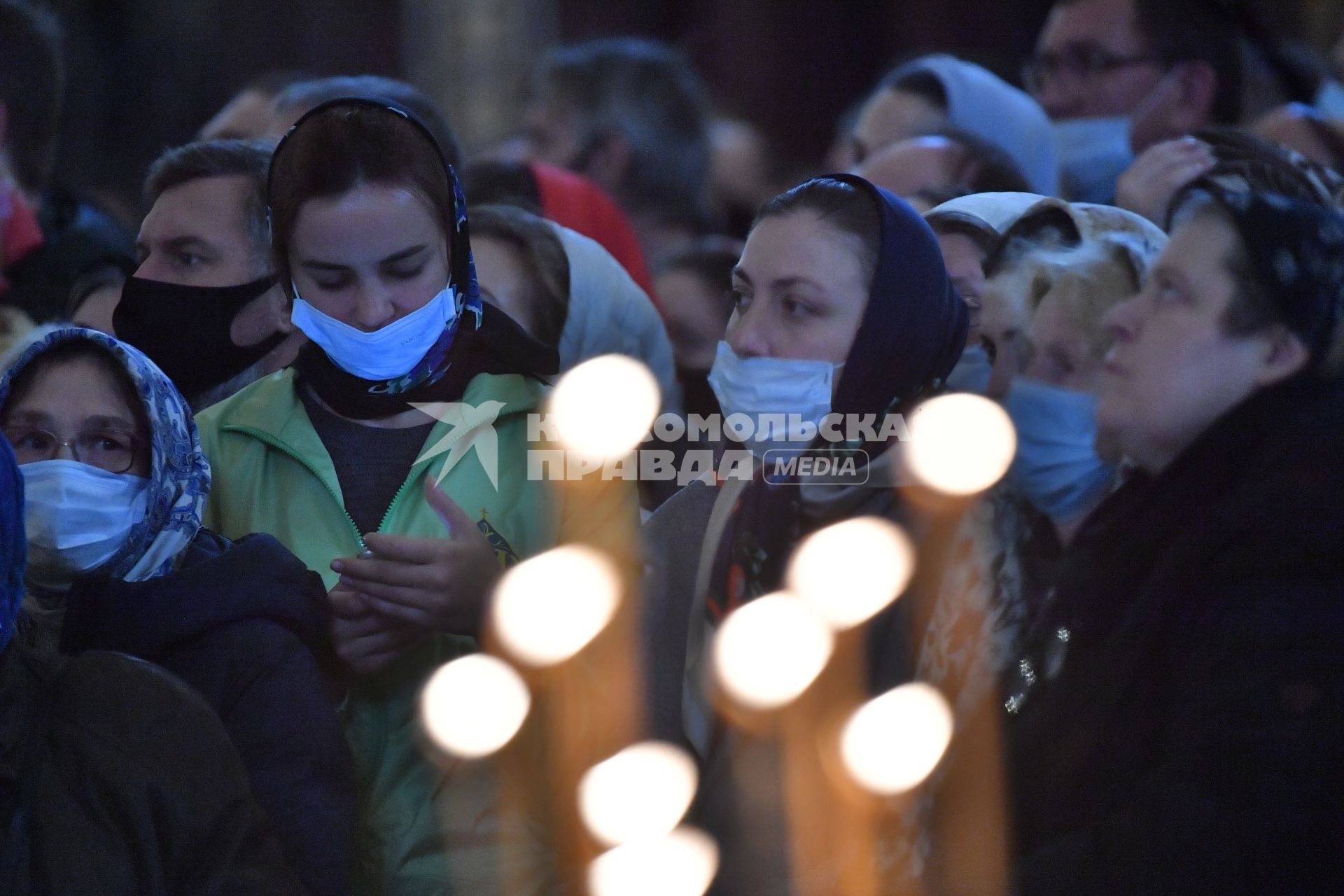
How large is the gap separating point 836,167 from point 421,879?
4.07 metres

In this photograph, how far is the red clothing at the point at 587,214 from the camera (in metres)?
3.98

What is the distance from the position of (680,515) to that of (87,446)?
1.00 m

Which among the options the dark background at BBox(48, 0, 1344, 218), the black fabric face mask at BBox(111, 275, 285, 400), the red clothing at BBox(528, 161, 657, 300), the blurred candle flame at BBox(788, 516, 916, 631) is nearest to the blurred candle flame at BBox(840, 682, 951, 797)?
the blurred candle flame at BBox(788, 516, 916, 631)

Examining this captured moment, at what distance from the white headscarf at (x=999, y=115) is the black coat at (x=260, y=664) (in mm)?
2366

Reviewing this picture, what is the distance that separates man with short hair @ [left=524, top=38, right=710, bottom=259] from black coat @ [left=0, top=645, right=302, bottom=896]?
3.23 m

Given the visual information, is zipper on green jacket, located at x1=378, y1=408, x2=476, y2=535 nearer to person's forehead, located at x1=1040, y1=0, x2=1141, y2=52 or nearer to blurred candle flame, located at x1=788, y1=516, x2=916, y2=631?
blurred candle flame, located at x1=788, y1=516, x2=916, y2=631

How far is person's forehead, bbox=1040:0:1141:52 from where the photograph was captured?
4.00 metres

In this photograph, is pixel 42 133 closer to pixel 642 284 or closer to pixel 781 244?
pixel 642 284

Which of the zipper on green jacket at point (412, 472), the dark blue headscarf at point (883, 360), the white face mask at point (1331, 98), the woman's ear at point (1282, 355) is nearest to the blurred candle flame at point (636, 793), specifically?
the dark blue headscarf at point (883, 360)

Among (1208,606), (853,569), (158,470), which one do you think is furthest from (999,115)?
(158,470)

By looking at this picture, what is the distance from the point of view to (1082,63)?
4.07m

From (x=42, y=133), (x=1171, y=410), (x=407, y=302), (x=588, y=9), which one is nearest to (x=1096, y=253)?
(x=1171, y=410)

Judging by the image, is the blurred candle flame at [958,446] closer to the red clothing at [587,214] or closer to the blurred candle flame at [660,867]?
the blurred candle flame at [660,867]

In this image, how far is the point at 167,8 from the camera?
31.9 feet
